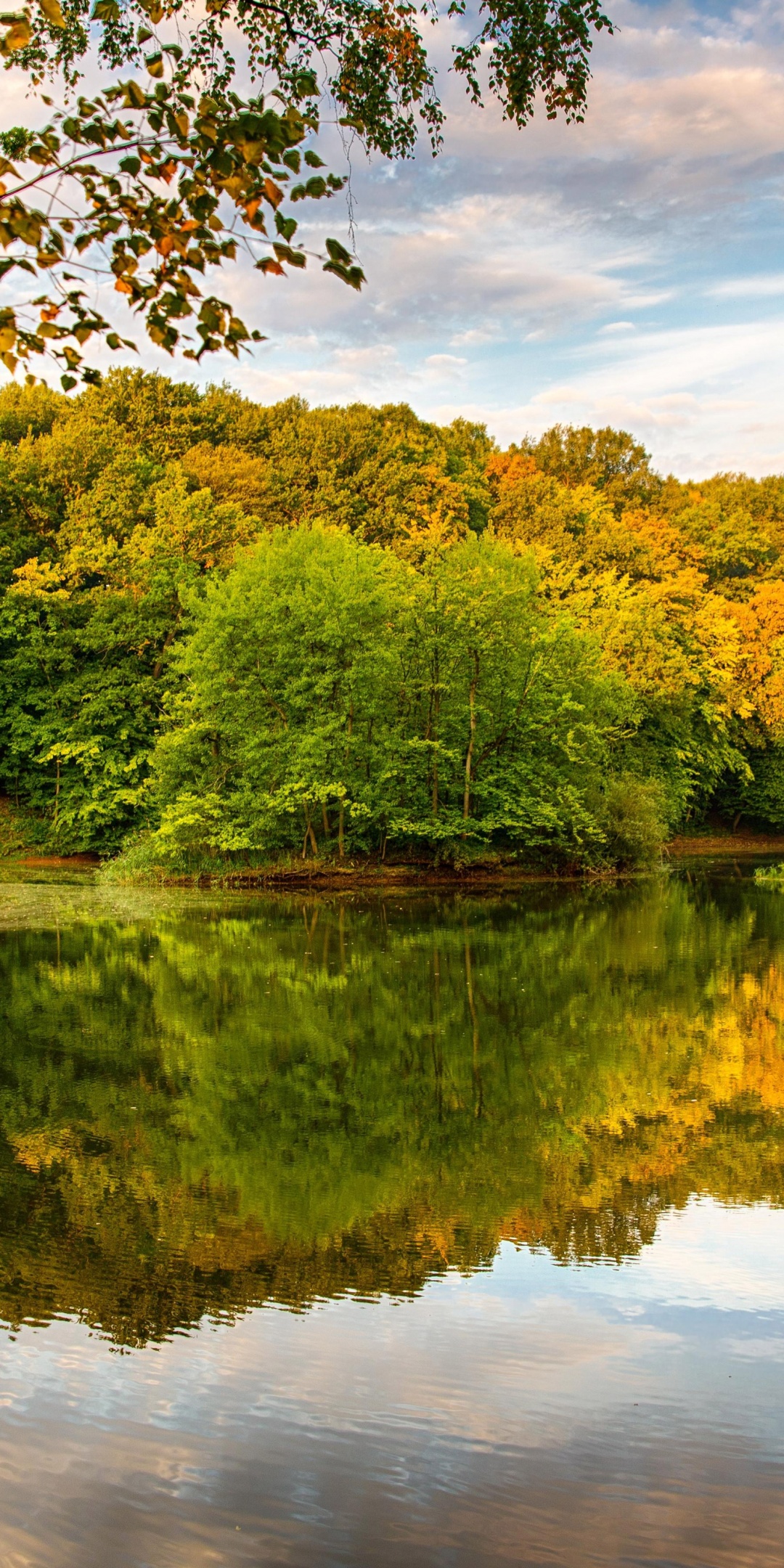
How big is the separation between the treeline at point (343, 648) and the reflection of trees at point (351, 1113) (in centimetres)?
1150

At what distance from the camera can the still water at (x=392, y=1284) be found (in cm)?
384

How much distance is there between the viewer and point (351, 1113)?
348 inches

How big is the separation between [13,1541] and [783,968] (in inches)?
522

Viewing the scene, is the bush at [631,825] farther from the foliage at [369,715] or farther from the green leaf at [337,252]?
the green leaf at [337,252]

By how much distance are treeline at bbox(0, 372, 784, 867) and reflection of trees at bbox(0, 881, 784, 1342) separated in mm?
11505

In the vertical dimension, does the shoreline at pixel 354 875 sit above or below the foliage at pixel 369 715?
below

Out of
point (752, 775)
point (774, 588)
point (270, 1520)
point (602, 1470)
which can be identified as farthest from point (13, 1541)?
point (774, 588)

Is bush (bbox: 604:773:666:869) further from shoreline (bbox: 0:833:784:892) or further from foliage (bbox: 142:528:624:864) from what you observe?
foliage (bbox: 142:528:624:864)

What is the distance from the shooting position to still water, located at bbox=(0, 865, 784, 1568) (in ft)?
12.6

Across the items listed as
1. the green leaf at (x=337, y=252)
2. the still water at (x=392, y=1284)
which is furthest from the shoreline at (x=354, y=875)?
the green leaf at (x=337, y=252)

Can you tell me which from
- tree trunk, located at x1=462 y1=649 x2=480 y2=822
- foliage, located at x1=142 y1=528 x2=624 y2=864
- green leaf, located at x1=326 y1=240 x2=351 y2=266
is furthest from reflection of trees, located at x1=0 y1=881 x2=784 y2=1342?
tree trunk, located at x1=462 y1=649 x2=480 y2=822

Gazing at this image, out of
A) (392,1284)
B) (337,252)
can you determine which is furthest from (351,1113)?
(337,252)

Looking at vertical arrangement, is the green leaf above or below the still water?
above

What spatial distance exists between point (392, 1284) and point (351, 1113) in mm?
3159
